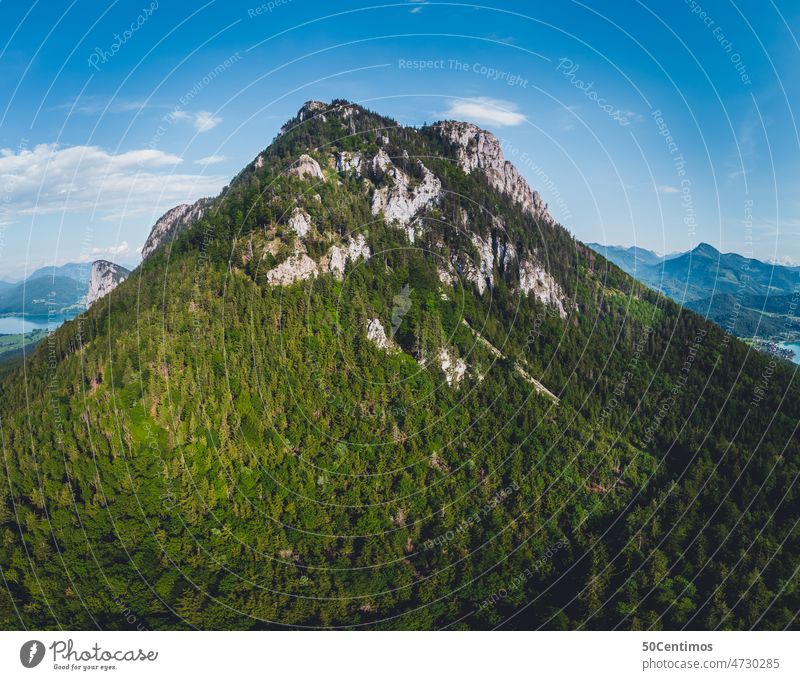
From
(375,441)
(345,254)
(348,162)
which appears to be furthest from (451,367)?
(348,162)

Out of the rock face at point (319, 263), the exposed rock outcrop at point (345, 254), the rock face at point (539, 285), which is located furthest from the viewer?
the rock face at point (539, 285)

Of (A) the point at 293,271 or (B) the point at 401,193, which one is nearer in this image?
(A) the point at 293,271

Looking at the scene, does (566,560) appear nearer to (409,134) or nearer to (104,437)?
(104,437)

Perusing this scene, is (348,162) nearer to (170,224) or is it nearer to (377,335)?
(377,335)

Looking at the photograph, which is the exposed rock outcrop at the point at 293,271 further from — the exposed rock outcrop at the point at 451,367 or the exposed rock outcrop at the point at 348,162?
the exposed rock outcrop at the point at 348,162

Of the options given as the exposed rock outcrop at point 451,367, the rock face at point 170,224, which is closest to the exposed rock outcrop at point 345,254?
the exposed rock outcrop at point 451,367

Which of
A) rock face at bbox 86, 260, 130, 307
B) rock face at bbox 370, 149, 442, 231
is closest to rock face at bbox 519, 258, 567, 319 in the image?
rock face at bbox 370, 149, 442, 231

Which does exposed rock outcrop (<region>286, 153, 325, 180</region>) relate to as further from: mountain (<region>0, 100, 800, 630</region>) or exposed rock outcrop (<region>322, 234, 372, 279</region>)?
exposed rock outcrop (<region>322, 234, 372, 279</region>)
